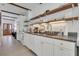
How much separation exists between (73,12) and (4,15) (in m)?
1.80

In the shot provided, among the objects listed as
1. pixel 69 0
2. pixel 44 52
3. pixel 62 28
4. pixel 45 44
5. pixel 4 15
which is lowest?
pixel 44 52

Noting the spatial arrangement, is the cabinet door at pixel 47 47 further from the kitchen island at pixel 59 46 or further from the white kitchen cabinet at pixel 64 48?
the white kitchen cabinet at pixel 64 48

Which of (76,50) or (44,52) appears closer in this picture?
(76,50)

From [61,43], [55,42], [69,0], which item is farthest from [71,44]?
[69,0]

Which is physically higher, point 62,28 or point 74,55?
point 62,28

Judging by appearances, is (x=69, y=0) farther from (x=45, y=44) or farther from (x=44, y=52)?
(x=44, y=52)

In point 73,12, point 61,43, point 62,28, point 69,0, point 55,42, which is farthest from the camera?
point 62,28

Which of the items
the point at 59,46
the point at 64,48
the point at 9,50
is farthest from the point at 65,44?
the point at 9,50

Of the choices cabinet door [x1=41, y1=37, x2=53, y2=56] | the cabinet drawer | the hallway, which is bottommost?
the hallway

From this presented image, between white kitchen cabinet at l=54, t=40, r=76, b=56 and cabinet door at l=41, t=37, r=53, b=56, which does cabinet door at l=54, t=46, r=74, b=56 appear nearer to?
white kitchen cabinet at l=54, t=40, r=76, b=56

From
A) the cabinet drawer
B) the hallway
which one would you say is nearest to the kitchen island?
the cabinet drawer

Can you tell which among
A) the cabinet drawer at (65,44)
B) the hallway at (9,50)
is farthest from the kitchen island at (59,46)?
the hallway at (9,50)

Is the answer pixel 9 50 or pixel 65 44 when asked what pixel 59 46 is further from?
pixel 9 50

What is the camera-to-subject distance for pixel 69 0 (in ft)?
7.48
